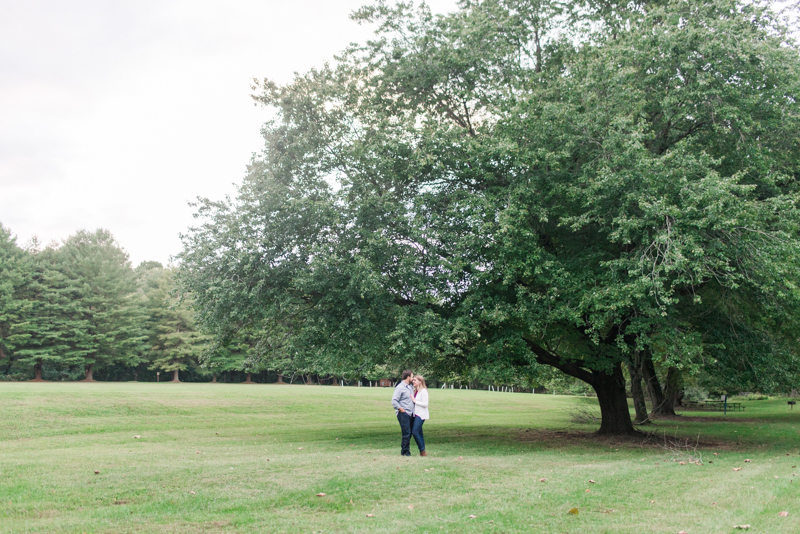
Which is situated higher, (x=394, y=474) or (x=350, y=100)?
(x=350, y=100)

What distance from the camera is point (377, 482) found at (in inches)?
350

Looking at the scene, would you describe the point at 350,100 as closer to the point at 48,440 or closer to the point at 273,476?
the point at 273,476

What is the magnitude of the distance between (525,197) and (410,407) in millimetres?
6157

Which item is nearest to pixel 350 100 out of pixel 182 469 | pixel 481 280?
pixel 481 280

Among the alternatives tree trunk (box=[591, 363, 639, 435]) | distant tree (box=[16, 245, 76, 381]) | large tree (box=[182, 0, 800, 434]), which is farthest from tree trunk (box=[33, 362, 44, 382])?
tree trunk (box=[591, 363, 639, 435])

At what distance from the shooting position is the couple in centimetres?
1273

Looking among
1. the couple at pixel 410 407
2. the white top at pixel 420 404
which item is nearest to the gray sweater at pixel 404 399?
the couple at pixel 410 407

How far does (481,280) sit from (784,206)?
724cm

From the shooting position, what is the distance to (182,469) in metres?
10.3

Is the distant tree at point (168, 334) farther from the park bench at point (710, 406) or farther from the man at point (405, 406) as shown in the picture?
the man at point (405, 406)

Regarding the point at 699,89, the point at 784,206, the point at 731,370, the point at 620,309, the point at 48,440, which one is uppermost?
the point at 699,89

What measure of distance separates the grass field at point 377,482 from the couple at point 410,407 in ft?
2.40

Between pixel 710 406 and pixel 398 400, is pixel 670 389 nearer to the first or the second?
pixel 710 406

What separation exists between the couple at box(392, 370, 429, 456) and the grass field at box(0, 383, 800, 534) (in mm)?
732
